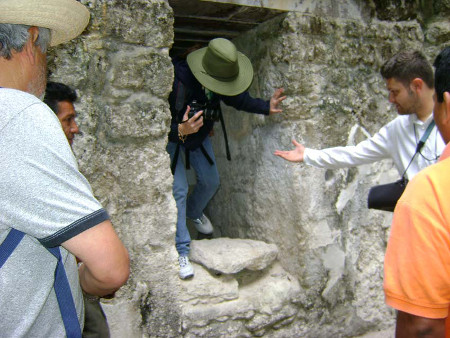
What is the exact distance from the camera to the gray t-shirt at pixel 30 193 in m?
0.74

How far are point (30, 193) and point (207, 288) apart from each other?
1616 mm

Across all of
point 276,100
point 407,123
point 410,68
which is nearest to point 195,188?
point 276,100

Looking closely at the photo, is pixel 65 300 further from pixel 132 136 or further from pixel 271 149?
pixel 271 149

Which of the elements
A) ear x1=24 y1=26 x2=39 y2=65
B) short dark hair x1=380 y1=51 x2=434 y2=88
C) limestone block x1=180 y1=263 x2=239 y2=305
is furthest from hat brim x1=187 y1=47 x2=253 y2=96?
ear x1=24 y1=26 x2=39 y2=65

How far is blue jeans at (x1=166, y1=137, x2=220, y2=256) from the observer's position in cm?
234

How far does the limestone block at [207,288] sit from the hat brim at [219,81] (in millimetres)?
990

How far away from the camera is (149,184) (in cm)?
187

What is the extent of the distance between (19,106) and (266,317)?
1.88 metres

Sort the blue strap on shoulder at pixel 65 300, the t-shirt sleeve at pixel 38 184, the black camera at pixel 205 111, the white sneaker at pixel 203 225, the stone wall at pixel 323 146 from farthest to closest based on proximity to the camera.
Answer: the white sneaker at pixel 203 225
the stone wall at pixel 323 146
the black camera at pixel 205 111
the blue strap on shoulder at pixel 65 300
the t-shirt sleeve at pixel 38 184

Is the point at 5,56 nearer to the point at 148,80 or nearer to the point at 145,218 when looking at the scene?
the point at 148,80

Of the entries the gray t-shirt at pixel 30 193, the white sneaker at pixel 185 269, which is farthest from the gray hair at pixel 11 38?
the white sneaker at pixel 185 269

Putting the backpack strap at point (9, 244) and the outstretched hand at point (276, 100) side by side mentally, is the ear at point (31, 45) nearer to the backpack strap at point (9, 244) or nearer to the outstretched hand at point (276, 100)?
A: the backpack strap at point (9, 244)

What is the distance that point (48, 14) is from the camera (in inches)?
40.0

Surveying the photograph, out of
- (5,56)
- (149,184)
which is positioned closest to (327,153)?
(149,184)
